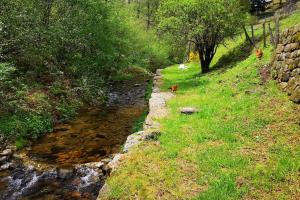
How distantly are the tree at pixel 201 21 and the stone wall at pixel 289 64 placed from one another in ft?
41.7

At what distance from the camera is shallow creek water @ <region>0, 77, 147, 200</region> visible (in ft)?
48.4

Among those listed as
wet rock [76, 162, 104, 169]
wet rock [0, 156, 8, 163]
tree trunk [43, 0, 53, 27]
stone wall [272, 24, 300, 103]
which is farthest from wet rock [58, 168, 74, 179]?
tree trunk [43, 0, 53, 27]

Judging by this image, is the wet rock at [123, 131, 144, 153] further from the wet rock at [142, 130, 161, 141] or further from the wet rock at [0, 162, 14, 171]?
the wet rock at [0, 162, 14, 171]

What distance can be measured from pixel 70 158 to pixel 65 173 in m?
2.06

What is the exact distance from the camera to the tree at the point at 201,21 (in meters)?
35.2

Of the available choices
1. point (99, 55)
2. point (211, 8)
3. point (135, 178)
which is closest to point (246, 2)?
point (211, 8)

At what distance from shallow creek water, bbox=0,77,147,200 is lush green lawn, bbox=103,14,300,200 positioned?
215 cm

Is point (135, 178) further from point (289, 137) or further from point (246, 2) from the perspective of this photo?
point (246, 2)

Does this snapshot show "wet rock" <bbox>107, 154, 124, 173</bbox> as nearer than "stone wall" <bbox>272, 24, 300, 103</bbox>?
Yes

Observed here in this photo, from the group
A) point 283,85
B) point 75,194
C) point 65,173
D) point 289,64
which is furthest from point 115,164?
point 289,64

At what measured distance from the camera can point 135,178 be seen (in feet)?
44.8

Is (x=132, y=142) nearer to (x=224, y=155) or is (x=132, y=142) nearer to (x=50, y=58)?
(x=224, y=155)

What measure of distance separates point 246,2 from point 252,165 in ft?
145

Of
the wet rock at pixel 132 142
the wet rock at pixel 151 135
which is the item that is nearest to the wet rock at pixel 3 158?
the wet rock at pixel 132 142
